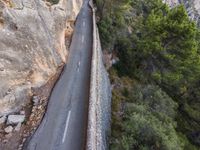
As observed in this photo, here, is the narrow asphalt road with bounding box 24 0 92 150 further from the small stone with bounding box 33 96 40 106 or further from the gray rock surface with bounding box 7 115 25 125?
the gray rock surface with bounding box 7 115 25 125

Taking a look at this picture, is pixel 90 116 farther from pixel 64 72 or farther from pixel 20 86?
pixel 64 72

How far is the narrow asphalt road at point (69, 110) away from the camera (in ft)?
52.3

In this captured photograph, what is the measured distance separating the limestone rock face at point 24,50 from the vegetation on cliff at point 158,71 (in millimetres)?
7449

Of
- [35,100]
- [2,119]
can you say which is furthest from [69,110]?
[2,119]

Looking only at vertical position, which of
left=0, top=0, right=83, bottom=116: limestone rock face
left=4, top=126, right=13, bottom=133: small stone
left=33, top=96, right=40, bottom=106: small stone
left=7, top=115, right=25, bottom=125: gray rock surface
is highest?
left=0, top=0, right=83, bottom=116: limestone rock face

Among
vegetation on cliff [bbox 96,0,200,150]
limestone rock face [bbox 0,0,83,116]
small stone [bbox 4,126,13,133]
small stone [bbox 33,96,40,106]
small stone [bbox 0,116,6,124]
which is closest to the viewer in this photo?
small stone [bbox 4,126,13,133]

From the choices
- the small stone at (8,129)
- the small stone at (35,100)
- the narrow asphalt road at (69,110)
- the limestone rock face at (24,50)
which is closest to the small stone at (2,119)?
the limestone rock face at (24,50)

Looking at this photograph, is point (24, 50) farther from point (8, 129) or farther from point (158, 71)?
point (158, 71)

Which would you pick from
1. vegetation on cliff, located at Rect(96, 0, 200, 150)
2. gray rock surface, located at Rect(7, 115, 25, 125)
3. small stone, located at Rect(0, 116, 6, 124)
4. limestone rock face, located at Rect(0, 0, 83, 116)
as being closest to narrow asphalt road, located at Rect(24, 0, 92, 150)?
gray rock surface, located at Rect(7, 115, 25, 125)

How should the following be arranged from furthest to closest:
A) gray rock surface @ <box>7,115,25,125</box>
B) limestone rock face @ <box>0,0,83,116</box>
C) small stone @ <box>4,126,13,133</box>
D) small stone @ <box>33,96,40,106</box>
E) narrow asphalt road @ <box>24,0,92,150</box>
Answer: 1. small stone @ <box>33,96,40,106</box>
2. limestone rock face @ <box>0,0,83,116</box>
3. gray rock surface @ <box>7,115,25,125</box>
4. small stone @ <box>4,126,13,133</box>
5. narrow asphalt road @ <box>24,0,92,150</box>

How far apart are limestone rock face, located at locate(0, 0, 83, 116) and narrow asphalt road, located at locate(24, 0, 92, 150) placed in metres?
1.65

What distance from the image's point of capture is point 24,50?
1944 cm

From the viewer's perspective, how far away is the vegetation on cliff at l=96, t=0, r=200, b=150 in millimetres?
24953

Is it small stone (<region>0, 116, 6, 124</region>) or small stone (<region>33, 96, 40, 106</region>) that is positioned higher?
small stone (<region>33, 96, 40, 106</region>)
